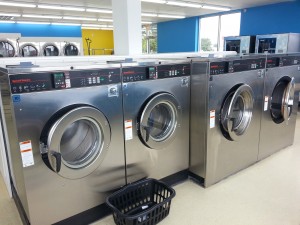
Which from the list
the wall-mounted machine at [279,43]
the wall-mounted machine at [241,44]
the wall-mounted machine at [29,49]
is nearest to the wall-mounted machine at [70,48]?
the wall-mounted machine at [29,49]

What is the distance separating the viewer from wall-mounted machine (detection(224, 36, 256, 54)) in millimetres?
7074

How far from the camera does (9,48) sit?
21.7ft

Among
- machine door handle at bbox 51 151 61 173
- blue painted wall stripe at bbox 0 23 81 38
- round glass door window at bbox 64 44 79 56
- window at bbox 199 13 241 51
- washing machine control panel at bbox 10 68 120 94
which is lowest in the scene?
machine door handle at bbox 51 151 61 173

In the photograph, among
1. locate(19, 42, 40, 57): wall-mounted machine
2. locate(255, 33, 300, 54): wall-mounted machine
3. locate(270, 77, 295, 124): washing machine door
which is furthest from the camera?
locate(19, 42, 40, 57): wall-mounted machine

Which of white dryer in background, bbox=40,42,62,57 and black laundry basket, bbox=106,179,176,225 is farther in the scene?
white dryer in background, bbox=40,42,62,57

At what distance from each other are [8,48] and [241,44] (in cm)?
673

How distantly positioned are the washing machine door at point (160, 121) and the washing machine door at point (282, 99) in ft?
4.87

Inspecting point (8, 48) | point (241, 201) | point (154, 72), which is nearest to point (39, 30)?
point (8, 48)

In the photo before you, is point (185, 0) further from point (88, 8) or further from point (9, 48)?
point (9, 48)

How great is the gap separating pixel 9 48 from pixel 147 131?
247 inches

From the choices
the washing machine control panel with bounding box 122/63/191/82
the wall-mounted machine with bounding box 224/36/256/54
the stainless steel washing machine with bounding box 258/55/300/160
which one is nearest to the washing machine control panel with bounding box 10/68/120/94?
the washing machine control panel with bounding box 122/63/191/82

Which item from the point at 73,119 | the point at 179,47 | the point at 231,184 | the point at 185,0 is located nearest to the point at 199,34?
the point at 179,47

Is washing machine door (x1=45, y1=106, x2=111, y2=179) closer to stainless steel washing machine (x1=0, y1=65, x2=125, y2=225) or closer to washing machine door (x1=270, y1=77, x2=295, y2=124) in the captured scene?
stainless steel washing machine (x1=0, y1=65, x2=125, y2=225)

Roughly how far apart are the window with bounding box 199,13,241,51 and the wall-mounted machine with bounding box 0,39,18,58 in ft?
24.8
